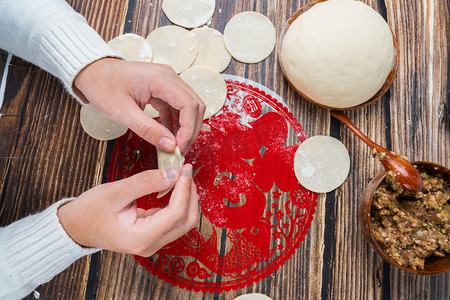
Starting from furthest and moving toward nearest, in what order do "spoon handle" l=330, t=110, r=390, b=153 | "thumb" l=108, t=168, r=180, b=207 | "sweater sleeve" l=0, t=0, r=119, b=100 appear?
"spoon handle" l=330, t=110, r=390, b=153, "sweater sleeve" l=0, t=0, r=119, b=100, "thumb" l=108, t=168, r=180, b=207

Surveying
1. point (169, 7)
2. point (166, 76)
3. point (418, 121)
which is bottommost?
point (418, 121)

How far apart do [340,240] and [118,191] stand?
2.65ft

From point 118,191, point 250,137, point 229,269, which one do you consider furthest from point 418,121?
point 118,191

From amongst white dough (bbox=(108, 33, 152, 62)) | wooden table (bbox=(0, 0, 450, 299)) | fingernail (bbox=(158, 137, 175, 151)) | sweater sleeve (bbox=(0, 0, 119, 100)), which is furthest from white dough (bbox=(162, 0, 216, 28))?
fingernail (bbox=(158, 137, 175, 151))

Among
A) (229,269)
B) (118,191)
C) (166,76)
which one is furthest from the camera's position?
(229,269)

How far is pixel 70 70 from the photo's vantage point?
38.4 inches

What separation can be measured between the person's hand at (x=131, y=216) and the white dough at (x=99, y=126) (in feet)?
1.11

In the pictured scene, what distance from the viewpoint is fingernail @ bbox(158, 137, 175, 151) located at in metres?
0.89

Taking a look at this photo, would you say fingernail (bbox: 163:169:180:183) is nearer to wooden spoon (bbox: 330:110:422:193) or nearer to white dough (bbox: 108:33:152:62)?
white dough (bbox: 108:33:152:62)

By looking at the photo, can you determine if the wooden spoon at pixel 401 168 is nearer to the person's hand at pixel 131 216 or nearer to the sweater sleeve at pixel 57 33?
the person's hand at pixel 131 216

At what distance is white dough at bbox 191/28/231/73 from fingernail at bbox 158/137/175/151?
44 centimetres

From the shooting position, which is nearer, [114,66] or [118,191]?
[118,191]

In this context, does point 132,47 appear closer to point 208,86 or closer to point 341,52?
point 208,86

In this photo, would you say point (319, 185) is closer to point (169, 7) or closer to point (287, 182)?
point (287, 182)
